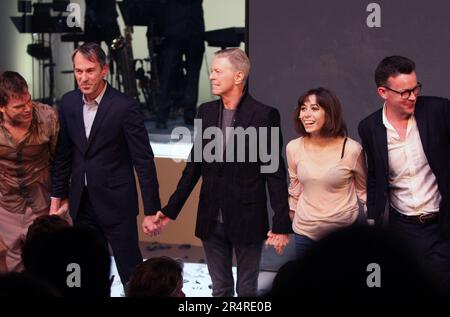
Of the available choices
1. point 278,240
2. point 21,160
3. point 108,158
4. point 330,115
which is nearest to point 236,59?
point 330,115

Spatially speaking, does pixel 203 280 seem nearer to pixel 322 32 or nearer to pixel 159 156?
pixel 159 156

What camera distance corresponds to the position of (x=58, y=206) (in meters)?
6.05

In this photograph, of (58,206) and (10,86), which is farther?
(58,206)

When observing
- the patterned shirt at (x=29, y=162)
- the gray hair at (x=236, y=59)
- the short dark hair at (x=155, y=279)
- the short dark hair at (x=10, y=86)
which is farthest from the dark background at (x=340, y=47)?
the short dark hair at (x=155, y=279)

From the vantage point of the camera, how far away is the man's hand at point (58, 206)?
602 centimetres

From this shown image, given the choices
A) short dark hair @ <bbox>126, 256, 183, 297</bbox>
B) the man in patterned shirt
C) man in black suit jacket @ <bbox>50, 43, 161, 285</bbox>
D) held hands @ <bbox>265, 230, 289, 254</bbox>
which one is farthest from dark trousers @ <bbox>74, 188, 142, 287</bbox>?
short dark hair @ <bbox>126, 256, 183, 297</bbox>

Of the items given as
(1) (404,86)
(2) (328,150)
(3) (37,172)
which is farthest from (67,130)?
(1) (404,86)

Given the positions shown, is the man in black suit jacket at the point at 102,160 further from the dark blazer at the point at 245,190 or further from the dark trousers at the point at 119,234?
the dark blazer at the point at 245,190

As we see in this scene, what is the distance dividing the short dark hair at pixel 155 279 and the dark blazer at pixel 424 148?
1.72m

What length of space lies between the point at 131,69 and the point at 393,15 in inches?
94.8

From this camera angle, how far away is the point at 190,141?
26.9ft

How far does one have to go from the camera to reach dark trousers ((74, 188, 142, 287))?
595cm

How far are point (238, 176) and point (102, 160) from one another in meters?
0.88

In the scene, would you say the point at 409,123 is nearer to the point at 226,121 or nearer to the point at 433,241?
the point at 433,241
